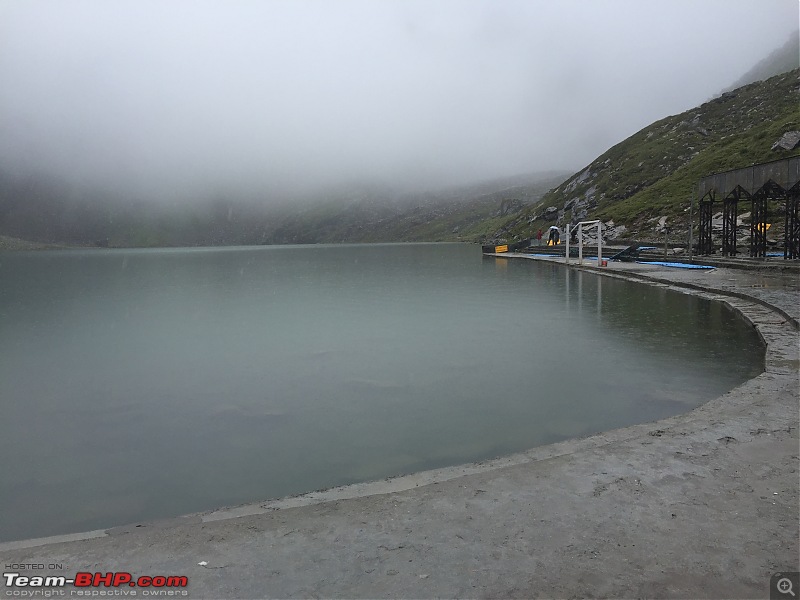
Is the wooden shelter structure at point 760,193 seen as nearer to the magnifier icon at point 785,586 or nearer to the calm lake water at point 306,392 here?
the calm lake water at point 306,392

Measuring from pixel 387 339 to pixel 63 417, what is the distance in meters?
12.4

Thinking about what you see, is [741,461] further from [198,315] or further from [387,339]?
[198,315]

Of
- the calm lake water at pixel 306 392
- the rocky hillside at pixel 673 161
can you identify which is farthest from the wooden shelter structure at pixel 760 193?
the calm lake water at pixel 306 392

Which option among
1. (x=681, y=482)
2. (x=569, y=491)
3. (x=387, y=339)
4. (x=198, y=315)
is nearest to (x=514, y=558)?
(x=569, y=491)

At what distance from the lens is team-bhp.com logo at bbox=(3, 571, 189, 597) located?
5.18m

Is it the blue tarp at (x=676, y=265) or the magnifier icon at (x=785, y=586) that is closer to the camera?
the magnifier icon at (x=785, y=586)

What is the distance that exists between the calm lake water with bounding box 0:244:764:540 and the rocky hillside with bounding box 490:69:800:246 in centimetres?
7467

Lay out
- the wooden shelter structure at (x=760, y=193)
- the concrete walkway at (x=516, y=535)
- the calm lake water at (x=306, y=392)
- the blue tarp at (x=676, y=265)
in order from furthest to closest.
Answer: the blue tarp at (x=676, y=265), the wooden shelter structure at (x=760, y=193), the calm lake water at (x=306, y=392), the concrete walkway at (x=516, y=535)

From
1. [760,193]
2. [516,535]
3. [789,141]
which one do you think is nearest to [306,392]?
[516,535]

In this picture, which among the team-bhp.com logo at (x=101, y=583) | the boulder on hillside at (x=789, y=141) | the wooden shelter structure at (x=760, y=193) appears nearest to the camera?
the team-bhp.com logo at (x=101, y=583)

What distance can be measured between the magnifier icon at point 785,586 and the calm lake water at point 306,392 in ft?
18.8

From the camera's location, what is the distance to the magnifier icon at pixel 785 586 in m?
4.69

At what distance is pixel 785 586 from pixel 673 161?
494 ft

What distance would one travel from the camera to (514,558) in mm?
5363
